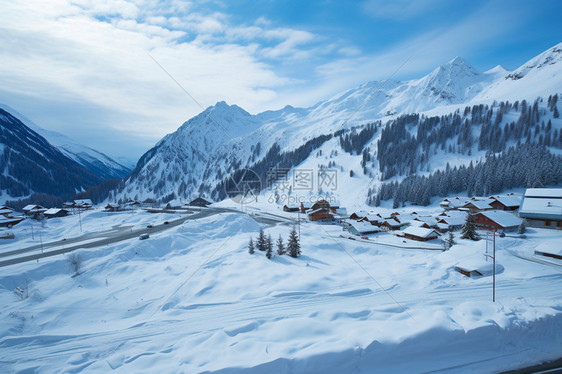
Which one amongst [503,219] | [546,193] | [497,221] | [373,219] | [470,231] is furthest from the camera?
[373,219]

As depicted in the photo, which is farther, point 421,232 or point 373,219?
point 373,219

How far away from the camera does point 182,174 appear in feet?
649

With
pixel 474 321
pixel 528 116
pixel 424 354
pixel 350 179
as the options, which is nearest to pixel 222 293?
pixel 424 354

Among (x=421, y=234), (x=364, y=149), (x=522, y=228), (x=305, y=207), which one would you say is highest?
(x=364, y=149)

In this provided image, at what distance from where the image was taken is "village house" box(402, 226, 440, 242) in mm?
36344

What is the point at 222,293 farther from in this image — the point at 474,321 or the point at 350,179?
the point at 350,179

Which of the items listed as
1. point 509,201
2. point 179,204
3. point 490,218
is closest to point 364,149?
point 509,201

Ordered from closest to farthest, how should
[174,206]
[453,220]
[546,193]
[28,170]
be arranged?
[546,193] → [453,220] → [174,206] → [28,170]

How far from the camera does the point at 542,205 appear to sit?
37.4m

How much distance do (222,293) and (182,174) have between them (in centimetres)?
19574

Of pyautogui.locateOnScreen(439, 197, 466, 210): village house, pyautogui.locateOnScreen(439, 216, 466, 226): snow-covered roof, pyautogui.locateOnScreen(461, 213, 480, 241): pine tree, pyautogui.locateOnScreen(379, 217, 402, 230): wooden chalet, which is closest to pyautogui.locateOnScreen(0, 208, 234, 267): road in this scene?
pyautogui.locateOnScreen(379, 217, 402, 230): wooden chalet

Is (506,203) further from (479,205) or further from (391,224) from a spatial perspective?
(391,224)

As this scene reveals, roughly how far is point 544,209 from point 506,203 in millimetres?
13895

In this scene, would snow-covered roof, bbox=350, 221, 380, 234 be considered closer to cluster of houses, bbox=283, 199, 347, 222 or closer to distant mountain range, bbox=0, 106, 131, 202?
cluster of houses, bbox=283, 199, 347, 222
